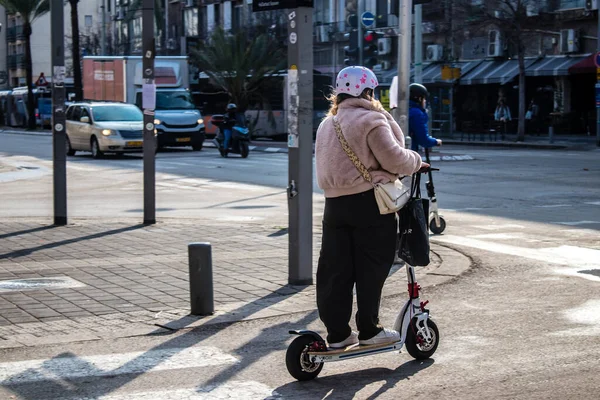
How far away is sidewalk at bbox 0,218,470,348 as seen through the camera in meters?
7.26

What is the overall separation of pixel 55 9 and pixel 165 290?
565 cm

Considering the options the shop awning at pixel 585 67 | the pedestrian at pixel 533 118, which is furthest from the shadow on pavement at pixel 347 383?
the pedestrian at pixel 533 118

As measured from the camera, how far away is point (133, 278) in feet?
29.5

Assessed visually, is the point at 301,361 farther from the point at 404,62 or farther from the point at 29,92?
the point at 29,92

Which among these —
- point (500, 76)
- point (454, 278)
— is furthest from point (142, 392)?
point (500, 76)

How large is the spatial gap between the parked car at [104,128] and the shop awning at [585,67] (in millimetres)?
20220

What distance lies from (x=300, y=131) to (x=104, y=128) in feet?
72.2

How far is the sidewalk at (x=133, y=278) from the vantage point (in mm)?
7262

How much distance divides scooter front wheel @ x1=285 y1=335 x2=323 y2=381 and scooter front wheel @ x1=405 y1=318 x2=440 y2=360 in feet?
2.12

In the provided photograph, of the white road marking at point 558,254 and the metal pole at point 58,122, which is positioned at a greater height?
the metal pole at point 58,122

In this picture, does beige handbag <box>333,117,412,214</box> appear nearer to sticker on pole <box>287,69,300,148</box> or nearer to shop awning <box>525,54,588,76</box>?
sticker on pole <box>287,69,300,148</box>

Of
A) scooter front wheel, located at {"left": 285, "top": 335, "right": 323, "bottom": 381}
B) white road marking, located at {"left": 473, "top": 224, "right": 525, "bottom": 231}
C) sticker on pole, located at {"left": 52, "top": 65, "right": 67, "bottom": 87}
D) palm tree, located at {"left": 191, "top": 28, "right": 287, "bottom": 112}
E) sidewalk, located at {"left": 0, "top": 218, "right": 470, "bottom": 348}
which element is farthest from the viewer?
palm tree, located at {"left": 191, "top": 28, "right": 287, "bottom": 112}

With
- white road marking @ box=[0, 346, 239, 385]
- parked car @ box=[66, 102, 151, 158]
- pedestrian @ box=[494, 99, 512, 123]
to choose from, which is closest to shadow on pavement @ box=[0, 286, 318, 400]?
white road marking @ box=[0, 346, 239, 385]

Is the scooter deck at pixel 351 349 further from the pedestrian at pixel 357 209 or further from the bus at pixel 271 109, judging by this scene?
the bus at pixel 271 109
